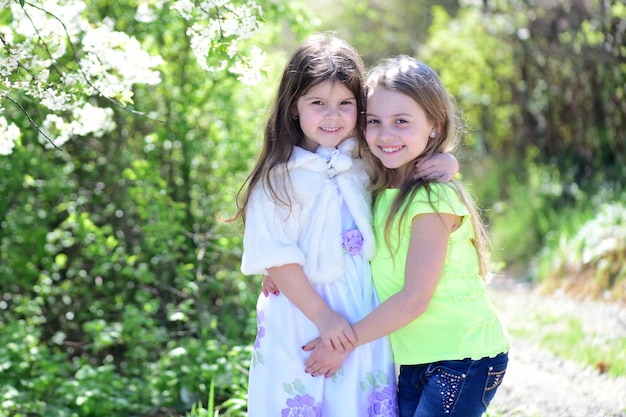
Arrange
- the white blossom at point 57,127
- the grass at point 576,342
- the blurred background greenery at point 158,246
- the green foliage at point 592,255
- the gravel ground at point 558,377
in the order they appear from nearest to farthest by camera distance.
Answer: the white blossom at point 57,127 → the gravel ground at point 558,377 → the blurred background greenery at point 158,246 → the grass at point 576,342 → the green foliage at point 592,255

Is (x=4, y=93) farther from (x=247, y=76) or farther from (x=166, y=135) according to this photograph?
(x=166, y=135)

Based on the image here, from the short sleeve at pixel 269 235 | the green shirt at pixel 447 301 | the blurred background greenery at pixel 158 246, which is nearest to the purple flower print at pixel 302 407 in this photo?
the green shirt at pixel 447 301

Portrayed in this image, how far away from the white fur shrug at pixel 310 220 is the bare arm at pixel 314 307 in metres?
0.04

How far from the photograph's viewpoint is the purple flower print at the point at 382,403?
7.36 feet

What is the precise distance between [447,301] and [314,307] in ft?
1.26

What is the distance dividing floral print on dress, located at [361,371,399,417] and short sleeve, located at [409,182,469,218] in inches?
19.7

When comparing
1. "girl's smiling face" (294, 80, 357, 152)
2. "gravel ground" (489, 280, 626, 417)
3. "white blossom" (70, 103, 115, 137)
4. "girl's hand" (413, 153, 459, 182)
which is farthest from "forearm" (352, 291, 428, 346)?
"white blossom" (70, 103, 115, 137)

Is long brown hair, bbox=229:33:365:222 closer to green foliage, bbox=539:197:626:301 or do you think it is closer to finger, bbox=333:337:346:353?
finger, bbox=333:337:346:353

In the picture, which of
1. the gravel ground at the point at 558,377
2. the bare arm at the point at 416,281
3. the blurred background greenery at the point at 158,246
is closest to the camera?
the bare arm at the point at 416,281

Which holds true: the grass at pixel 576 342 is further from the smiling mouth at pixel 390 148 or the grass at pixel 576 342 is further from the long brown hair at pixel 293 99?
the long brown hair at pixel 293 99

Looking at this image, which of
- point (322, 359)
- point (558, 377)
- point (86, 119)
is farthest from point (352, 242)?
point (558, 377)

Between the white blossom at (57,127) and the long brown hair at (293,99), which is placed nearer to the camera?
the long brown hair at (293,99)

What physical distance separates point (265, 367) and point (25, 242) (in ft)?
8.79

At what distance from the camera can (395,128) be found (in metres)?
2.29
